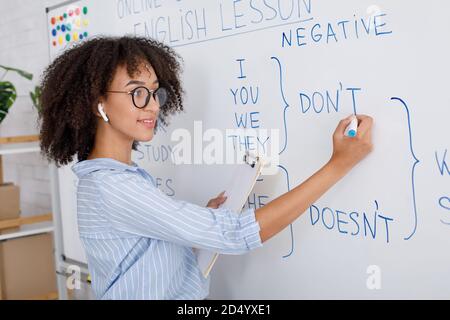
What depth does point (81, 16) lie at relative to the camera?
1629mm

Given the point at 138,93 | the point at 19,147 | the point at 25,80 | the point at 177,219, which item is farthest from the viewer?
the point at 25,80

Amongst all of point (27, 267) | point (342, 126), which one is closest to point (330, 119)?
point (342, 126)

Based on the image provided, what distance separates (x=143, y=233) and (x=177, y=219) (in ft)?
0.32

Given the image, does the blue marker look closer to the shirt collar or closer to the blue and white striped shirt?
the blue and white striped shirt

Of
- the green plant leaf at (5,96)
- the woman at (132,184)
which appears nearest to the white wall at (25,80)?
the green plant leaf at (5,96)

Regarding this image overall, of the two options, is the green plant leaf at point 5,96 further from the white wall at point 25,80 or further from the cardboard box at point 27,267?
the cardboard box at point 27,267

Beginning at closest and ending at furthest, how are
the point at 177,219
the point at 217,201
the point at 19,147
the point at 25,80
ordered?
1. the point at 177,219
2. the point at 217,201
3. the point at 19,147
4. the point at 25,80

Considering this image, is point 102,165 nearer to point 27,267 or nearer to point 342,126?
point 342,126

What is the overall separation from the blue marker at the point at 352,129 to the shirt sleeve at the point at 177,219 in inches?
8.9

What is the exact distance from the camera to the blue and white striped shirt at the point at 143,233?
0.93 metres

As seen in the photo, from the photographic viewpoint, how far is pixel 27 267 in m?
2.08

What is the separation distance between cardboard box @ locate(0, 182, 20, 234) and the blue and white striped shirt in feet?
3.39

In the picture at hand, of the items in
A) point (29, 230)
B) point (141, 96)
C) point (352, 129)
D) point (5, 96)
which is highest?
point (5, 96)
